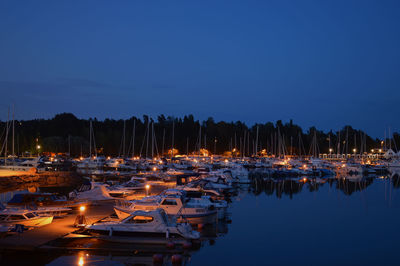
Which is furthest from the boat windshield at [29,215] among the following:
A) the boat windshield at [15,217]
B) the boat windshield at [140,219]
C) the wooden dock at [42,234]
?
the boat windshield at [140,219]

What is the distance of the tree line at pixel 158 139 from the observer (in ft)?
380

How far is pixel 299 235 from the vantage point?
2791cm

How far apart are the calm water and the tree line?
201 ft

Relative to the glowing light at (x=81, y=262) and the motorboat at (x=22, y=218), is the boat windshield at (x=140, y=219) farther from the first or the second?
the motorboat at (x=22, y=218)

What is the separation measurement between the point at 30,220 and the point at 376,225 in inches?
1038

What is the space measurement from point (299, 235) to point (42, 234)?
1722 centimetres

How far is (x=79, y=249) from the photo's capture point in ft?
61.1

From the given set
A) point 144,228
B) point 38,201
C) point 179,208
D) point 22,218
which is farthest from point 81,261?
point 38,201

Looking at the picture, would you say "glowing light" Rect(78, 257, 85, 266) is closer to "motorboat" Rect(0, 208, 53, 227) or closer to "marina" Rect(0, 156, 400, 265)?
"marina" Rect(0, 156, 400, 265)

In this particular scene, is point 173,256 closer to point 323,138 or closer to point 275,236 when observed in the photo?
point 275,236

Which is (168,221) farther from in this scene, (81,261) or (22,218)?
(22,218)

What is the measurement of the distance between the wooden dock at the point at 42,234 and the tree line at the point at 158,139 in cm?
7878

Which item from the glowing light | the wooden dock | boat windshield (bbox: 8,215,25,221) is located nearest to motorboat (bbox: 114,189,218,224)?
the wooden dock

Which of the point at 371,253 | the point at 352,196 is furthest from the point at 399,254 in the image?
the point at 352,196
